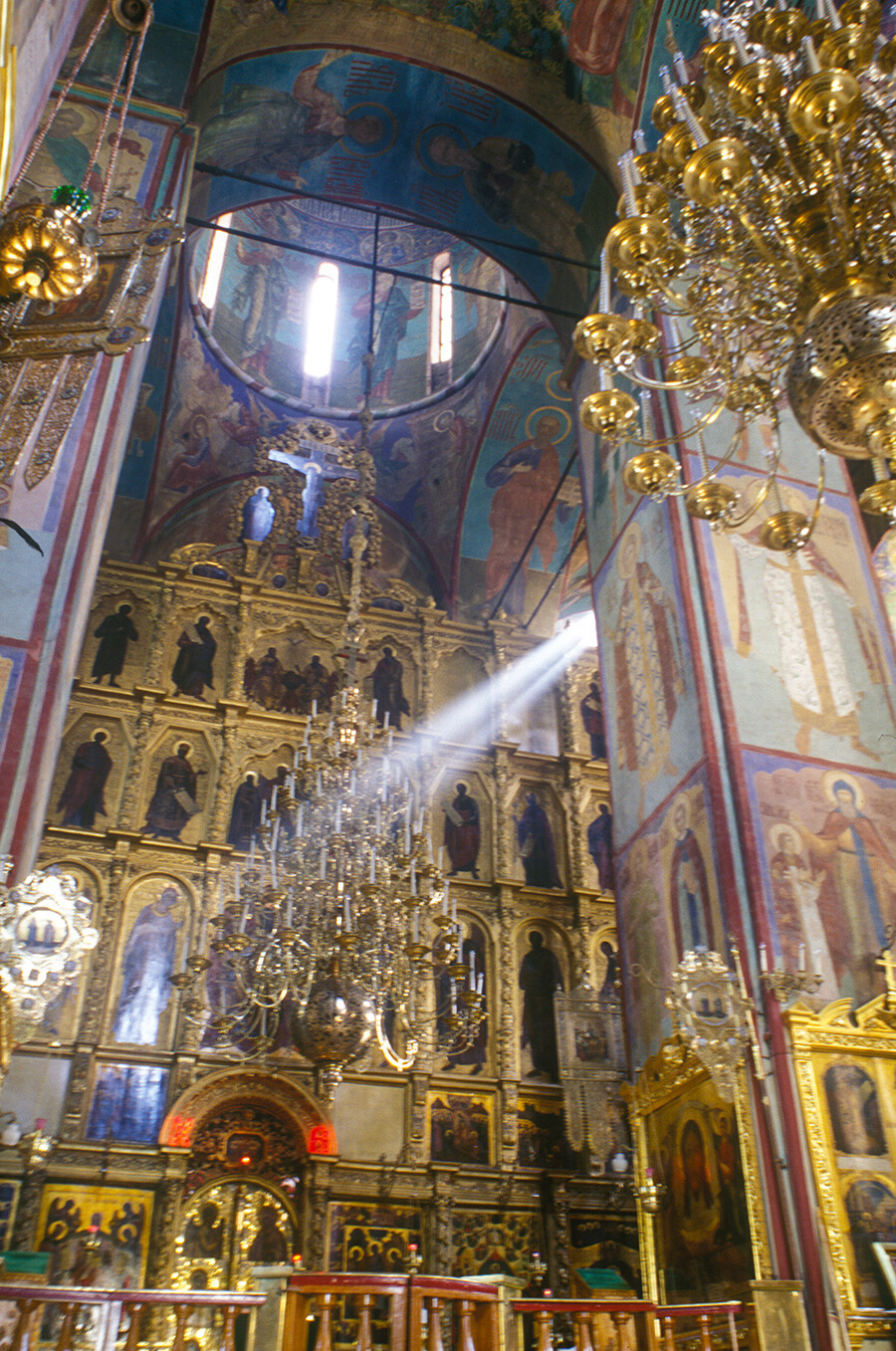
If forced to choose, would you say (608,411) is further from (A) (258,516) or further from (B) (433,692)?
(A) (258,516)

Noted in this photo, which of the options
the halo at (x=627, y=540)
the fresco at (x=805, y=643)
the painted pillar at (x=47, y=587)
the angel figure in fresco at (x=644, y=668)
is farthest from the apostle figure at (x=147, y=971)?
the fresco at (x=805, y=643)

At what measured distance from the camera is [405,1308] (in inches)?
165

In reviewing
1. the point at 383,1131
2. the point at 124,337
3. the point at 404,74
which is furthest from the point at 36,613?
the point at 404,74

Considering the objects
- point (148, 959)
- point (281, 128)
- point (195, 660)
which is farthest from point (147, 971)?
point (281, 128)

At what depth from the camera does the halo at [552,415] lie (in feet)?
49.5

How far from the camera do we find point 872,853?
7.53 meters

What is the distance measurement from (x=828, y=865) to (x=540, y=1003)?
6.11 metres

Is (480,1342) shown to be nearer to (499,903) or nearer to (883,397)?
(883,397)

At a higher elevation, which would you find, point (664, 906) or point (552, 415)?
point (552, 415)

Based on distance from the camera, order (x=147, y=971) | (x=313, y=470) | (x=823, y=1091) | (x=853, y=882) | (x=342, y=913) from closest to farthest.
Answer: (x=823, y=1091) → (x=853, y=882) → (x=342, y=913) → (x=147, y=971) → (x=313, y=470)

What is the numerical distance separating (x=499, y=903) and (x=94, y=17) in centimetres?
1003

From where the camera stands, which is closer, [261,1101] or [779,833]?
[779,833]

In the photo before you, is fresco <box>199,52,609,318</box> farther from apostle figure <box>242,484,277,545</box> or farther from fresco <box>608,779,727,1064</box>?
fresco <box>608,779,727,1064</box>

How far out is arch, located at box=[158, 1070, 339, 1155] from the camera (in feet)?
34.3
